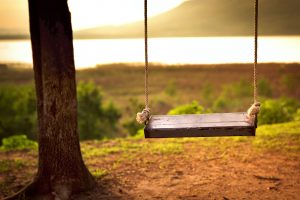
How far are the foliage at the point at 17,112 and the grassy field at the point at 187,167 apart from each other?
524 inches

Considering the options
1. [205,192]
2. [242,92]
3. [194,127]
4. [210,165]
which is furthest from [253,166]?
[242,92]

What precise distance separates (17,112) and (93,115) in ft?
14.8

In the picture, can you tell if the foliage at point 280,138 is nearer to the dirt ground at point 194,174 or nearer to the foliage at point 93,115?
the dirt ground at point 194,174

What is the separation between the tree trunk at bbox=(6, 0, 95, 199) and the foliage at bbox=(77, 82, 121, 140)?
1716 centimetres

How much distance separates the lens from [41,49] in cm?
476

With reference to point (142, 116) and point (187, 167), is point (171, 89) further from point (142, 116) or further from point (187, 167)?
point (142, 116)

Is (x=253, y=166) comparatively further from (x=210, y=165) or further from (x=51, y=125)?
(x=51, y=125)

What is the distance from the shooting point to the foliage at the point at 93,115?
22.7 metres

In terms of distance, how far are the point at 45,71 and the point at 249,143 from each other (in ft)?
14.6

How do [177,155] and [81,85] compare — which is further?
[81,85]

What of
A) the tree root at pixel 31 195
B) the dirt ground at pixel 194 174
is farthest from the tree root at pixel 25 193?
the dirt ground at pixel 194 174

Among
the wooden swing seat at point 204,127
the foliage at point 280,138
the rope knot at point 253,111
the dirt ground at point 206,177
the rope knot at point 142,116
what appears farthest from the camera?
the foliage at point 280,138

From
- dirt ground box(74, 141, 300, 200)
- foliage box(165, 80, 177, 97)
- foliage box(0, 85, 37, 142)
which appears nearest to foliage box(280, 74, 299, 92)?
foliage box(165, 80, 177, 97)

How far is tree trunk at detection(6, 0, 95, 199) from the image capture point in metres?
4.72
